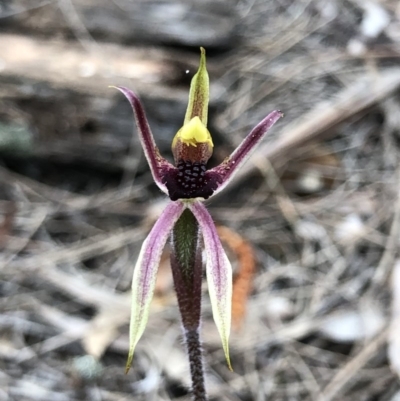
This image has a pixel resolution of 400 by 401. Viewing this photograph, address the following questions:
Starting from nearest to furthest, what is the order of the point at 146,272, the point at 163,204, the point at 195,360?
the point at 146,272
the point at 195,360
the point at 163,204

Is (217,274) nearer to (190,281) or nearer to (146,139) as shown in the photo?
(190,281)

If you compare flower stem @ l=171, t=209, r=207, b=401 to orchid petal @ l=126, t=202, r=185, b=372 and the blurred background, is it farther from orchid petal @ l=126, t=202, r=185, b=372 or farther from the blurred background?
the blurred background

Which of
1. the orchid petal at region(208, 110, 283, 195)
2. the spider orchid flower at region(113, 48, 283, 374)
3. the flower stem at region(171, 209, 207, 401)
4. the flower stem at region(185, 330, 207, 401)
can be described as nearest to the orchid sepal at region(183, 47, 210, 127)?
the spider orchid flower at region(113, 48, 283, 374)

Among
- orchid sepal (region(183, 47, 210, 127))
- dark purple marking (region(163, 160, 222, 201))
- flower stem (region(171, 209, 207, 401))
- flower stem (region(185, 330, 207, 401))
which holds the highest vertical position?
orchid sepal (region(183, 47, 210, 127))

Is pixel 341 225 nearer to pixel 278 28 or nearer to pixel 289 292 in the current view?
pixel 289 292

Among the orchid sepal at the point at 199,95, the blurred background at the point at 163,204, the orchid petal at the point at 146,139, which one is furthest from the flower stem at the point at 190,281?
the blurred background at the point at 163,204

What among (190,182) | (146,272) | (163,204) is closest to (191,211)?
(190,182)
